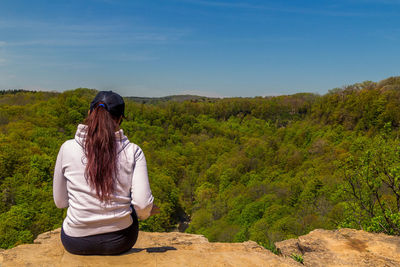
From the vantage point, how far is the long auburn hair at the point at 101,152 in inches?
104

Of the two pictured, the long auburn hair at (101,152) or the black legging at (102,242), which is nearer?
the long auburn hair at (101,152)

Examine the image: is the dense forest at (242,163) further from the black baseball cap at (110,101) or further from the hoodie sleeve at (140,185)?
the black baseball cap at (110,101)

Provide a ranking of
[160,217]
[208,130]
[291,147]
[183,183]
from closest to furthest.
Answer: [160,217], [183,183], [291,147], [208,130]

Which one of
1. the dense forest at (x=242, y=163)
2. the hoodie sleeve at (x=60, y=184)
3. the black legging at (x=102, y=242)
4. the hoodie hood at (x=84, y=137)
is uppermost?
the hoodie hood at (x=84, y=137)

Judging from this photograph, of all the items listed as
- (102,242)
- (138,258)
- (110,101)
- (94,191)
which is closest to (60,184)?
(94,191)

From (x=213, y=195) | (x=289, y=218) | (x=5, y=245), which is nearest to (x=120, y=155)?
(x=5, y=245)

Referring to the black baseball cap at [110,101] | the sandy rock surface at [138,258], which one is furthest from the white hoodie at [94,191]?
the sandy rock surface at [138,258]

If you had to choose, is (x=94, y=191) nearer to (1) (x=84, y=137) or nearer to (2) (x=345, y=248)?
(1) (x=84, y=137)

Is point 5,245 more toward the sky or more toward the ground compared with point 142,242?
more toward the ground

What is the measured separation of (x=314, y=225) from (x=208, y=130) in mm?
95578

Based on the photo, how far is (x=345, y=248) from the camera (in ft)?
17.3

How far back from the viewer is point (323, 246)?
213 inches

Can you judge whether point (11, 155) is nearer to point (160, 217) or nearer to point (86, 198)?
point (160, 217)

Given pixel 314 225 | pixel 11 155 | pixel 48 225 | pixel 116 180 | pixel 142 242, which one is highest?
pixel 116 180
